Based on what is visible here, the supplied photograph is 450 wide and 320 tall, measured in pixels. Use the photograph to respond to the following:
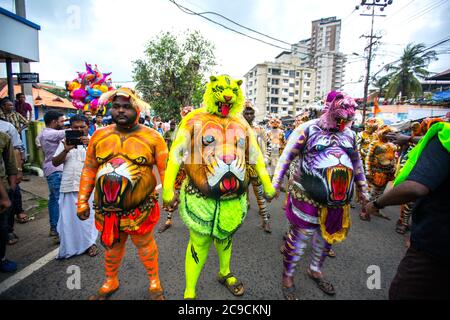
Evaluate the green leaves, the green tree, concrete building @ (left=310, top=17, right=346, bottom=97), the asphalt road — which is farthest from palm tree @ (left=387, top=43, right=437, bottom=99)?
concrete building @ (left=310, top=17, right=346, bottom=97)

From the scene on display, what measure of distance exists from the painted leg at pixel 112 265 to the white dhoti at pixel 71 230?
98 centimetres

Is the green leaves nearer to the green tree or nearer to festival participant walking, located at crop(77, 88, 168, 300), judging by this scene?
the green tree

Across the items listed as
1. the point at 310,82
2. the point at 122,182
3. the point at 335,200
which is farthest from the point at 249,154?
the point at 310,82

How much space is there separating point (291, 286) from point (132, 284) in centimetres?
169

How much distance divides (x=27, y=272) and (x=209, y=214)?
2323 millimetres

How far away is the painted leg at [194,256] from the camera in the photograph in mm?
2199

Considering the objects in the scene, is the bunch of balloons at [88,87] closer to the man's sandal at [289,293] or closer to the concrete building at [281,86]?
the man's sandal at [289,293]

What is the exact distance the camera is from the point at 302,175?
8.26 ft

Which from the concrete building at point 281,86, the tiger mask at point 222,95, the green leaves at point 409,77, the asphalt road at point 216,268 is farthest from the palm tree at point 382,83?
the tiger mask at point 222,95

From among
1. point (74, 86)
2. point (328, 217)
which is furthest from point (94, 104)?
point (328, 217)

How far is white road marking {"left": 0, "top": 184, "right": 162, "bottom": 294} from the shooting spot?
2.49 m

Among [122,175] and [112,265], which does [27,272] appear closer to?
[112,265]

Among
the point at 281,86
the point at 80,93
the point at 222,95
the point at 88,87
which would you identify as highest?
the point at 281,86

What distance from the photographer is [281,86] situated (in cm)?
6638
